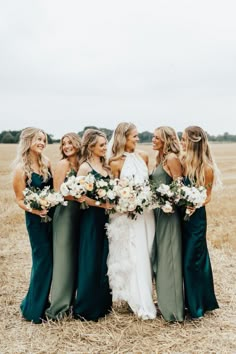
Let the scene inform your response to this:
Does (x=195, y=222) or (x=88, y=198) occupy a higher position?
(x=88, y=198)

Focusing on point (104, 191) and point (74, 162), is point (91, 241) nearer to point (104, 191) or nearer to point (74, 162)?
point (104, 191)

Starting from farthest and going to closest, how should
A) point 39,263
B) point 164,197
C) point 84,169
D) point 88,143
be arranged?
1. point 39,263
2. point 88,143
3. point 84,169
4. point 164,197

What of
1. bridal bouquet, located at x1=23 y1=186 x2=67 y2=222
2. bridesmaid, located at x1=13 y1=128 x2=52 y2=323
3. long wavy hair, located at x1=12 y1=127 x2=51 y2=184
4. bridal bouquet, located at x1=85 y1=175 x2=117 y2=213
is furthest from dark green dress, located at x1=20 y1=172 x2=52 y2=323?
bridal bouquet, located at x1=85 y1=175 x2=117 y2=213

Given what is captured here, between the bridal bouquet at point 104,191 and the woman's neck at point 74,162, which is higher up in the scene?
the woman's neck at point 74,162

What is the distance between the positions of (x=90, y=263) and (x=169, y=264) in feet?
3.26

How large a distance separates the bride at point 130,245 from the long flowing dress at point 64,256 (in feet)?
1.52

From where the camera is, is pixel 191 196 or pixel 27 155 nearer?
pixel 191 196

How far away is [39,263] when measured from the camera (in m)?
6.31

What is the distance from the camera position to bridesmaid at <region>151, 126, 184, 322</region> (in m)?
6.25

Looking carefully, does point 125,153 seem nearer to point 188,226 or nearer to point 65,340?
point 188,226

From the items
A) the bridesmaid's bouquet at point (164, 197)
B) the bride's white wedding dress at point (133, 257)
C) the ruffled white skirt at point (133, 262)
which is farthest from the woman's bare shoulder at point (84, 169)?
the bridesmaid's bouquet at point (164, 197)

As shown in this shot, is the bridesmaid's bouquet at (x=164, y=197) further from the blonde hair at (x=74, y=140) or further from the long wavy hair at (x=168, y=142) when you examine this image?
the blonde hair at (x=74, y=140)

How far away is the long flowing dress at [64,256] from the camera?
20.5 feet

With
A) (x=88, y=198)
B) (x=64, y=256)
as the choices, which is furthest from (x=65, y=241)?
(x=88, y=198)
